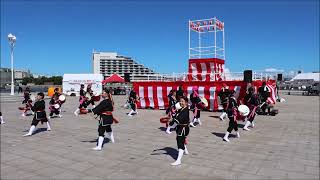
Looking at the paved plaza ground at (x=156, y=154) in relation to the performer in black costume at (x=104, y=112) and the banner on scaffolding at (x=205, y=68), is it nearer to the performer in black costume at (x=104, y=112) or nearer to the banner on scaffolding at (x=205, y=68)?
the performer in black costume at (x=104, y=112)

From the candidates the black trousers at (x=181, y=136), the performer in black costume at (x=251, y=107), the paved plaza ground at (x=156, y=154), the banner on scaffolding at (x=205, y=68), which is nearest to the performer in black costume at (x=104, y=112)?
the paved plaza ground at (x=156, y=154)

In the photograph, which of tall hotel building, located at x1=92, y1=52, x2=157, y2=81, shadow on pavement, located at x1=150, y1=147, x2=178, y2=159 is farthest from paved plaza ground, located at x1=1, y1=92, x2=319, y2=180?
tall hotel building, located at x1=92, y1=52, x2=157, y2=81

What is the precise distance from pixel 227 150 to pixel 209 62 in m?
12.5

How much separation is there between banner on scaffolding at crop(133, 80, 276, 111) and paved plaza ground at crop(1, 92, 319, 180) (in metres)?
5.39

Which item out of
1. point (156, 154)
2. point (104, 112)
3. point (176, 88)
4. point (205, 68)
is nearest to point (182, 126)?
point (156, 154)

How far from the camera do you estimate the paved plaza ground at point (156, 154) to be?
6562 millimetres

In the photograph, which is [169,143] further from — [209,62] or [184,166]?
[209,62]

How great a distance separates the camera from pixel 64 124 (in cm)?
1394

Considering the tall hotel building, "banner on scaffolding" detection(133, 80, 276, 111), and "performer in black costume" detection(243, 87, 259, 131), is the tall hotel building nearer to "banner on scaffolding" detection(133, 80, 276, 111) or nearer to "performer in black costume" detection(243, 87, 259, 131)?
"banner on scaffolding" detection(133, 80, 276, 111)

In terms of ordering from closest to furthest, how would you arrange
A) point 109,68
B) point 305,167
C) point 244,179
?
1. point 244,179
2. point 305,167
3. point 109,68

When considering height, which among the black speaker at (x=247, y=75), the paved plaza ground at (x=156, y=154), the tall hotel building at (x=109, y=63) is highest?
the tall hotel building at (x=109, y=63)

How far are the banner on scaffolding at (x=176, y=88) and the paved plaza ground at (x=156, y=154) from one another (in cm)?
539

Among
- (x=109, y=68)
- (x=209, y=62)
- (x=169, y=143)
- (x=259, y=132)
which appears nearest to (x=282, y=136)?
(x=259, y=132)

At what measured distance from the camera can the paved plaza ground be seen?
21.5 feet
